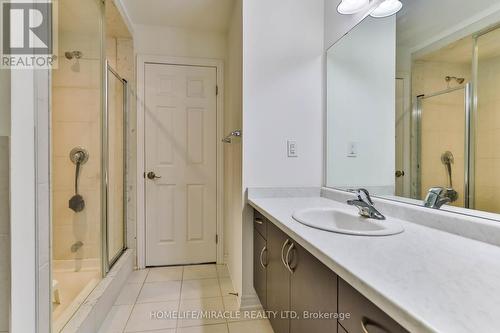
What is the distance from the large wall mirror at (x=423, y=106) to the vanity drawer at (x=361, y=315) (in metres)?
0.62

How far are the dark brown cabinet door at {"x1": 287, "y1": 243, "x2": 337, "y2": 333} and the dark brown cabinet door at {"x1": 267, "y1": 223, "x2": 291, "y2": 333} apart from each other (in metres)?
0.07

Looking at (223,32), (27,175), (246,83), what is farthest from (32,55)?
(223,32)

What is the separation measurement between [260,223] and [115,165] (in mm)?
1449

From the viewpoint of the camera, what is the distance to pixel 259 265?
63.7 inches

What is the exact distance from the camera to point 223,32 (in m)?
2.65

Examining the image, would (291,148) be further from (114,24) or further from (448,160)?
(114,24)

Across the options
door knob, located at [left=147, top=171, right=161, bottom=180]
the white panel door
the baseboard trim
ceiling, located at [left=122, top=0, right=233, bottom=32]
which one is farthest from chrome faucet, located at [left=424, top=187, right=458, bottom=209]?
door knob, located at [left=147, top=171, right=161, bottom=180]

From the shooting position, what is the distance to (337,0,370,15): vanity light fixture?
1502mm

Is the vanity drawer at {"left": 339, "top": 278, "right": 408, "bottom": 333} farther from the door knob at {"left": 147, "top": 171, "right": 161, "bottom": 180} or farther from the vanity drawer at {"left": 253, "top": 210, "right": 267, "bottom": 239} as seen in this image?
the door knob at {"left": 147, "top": 171, "right": 161, "bottom": 180}

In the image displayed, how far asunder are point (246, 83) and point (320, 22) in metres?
0.72

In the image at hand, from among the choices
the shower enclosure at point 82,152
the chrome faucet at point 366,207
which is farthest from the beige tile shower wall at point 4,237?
the chrome faucet at point 366,207

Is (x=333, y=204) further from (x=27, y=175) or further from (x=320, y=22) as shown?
(x=27, y=175)

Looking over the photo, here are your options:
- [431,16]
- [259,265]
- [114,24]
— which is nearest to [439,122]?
[431,16]

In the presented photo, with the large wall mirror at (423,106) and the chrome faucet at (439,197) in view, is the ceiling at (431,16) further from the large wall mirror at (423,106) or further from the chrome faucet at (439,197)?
the chrome faucet at (439,197)
